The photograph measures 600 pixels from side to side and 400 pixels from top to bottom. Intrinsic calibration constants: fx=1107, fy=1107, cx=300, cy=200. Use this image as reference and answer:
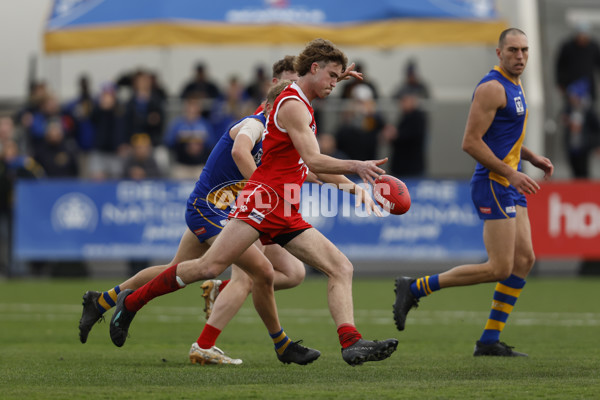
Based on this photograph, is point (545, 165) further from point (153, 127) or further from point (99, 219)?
point (153, 127)

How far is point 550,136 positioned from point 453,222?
3945 mm

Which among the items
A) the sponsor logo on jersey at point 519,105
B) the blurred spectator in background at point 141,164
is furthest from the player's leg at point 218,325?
the blurred spectator in background at point 141,164

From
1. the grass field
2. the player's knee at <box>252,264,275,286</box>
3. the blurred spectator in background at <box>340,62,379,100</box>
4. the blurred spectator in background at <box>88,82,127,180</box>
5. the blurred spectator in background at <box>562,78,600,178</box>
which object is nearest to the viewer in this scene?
the grass field

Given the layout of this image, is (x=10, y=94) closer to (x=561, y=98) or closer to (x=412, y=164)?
(x=412, y=164)

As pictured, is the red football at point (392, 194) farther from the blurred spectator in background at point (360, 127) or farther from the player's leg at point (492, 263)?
the blurred spectator in background at point (360, 127)

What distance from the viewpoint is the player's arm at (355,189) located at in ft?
25.0

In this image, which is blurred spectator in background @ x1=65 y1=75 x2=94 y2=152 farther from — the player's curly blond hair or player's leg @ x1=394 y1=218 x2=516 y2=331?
the player's curly blond hair

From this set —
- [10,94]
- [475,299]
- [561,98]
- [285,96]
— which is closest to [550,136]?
[561,98]

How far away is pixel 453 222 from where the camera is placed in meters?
18.2

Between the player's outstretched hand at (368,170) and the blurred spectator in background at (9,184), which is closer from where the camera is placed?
the player's outstretched hand at (368,170)

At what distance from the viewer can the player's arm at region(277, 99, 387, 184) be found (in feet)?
23.8

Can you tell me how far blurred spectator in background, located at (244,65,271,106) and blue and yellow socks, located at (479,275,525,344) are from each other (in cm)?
1072

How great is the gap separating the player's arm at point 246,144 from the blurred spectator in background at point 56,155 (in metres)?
11.3

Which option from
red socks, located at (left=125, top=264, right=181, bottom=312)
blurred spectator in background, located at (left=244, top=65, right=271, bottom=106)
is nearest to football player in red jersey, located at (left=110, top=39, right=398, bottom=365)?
red socks, located at (left=125, top=264, right=181, bottom=312)
